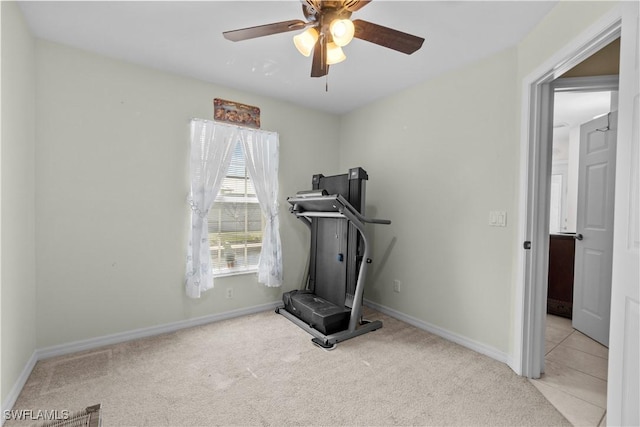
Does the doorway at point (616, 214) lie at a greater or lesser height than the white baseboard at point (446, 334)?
greater

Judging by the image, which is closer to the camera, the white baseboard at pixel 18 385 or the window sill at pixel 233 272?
the white baseboard at pixel 18 385

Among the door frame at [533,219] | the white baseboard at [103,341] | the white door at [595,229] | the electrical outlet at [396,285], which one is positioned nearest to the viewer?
the white baseboard at [103,341]

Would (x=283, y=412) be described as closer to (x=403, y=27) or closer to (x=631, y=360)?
(x=631, y=360)

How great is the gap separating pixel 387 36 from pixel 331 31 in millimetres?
331

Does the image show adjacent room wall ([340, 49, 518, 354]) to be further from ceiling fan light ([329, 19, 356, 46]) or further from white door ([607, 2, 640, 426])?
ceiling fan light ([329, 19, 356, 46])

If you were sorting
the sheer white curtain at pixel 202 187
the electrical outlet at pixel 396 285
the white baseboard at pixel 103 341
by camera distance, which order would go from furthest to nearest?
1. the electrical outlet at pixel 396 285
2. the sheer white curtain at pixel 202 187
3. the white baseboard at pixel 103 341

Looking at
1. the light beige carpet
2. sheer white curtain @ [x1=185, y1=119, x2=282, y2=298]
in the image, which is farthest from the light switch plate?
sheer white curtain @ [x1=185, y1=119, x2=282, y2=298]

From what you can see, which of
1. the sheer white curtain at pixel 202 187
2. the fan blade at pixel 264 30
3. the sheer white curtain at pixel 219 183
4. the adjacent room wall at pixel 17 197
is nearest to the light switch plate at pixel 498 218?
the fan blade at pixel 264 30

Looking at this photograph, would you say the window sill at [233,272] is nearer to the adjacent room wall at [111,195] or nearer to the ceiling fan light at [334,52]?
the adjacent room wall at [111,195]

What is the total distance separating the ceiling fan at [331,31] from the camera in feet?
5.26

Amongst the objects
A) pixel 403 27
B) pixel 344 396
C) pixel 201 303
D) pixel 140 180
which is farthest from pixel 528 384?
pixel 140 180

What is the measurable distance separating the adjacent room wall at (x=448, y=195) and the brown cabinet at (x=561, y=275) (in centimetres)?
170

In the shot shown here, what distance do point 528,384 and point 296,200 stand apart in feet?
8.12

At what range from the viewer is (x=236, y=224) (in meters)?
3.47
